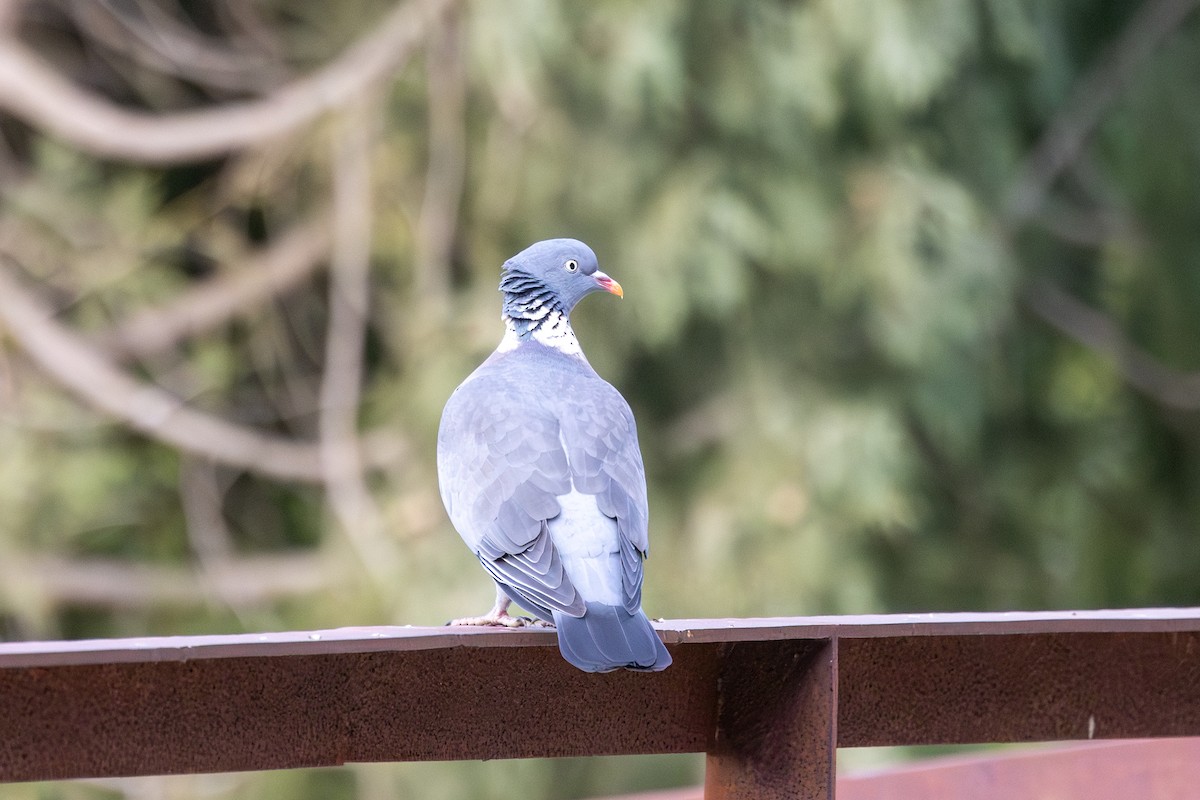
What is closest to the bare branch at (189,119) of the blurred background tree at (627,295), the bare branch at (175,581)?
the blurred background tree at (627,295)

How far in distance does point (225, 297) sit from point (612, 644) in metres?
5.28

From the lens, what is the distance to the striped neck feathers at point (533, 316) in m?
3.28

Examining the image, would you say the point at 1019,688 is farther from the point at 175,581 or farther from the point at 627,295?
the point at 175,581

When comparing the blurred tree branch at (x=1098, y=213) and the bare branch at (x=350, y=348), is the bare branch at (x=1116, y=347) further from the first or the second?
the bare branch at (x=350, y=348)

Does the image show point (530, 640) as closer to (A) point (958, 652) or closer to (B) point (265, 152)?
(A) point (958, 652)

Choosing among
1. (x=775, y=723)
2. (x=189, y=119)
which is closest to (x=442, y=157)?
(x=189, y=119)

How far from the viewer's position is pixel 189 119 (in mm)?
6543

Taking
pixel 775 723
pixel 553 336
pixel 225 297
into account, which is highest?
pixel 225 297

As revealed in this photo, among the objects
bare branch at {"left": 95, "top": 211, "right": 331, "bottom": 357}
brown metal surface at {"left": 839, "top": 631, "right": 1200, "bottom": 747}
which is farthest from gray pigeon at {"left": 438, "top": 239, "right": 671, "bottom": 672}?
bare branch at {"left": 95, "top": 211, "right": 331, "bottom": 357}

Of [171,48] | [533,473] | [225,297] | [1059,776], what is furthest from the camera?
[171,48]

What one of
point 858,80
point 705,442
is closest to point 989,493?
A: point 705,442

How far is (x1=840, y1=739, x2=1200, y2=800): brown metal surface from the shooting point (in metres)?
2.45

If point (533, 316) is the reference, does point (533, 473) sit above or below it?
below

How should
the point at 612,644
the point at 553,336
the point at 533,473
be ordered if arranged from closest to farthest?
the point at 612,644 → the point at 533,473 → the point at 553,336
